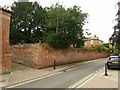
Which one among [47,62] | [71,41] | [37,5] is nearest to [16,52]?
[47,62]

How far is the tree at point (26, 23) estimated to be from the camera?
34.8 metres

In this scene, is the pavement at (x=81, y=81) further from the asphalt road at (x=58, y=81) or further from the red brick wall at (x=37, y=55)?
the red brick wall at (x=37, y=55)

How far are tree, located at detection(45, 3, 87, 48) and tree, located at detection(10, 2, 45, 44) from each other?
6.04 meters

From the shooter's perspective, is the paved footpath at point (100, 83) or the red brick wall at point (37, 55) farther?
the red brick wall at point (37, 55)

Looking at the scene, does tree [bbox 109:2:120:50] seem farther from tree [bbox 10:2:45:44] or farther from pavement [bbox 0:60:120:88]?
tree [bbox 10:2:45:44]

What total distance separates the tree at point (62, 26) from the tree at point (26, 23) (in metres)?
6.04

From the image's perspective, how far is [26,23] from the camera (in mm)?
34969

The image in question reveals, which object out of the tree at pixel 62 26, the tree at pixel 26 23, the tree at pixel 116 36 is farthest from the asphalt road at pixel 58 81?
the tree at pixel 26 23

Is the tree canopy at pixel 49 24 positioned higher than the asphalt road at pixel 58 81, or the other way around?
the tree canopy at pixel 49 24

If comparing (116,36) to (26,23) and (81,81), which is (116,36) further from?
(26,23)

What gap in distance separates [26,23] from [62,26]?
332 inches

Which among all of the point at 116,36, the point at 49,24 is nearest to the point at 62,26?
the point at 49,24

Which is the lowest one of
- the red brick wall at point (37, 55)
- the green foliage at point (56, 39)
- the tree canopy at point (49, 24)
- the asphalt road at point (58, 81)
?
the asphalt road at point (58, 81)

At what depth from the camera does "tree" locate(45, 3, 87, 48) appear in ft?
90.7
